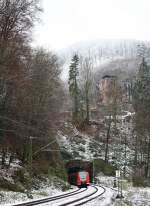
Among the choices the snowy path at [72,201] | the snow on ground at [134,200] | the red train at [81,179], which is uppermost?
the snowy path at [72,201]

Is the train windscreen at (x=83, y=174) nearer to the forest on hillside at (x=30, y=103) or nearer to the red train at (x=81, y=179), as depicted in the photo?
the red train at (x=81, y=179)

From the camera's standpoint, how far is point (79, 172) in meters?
45.1

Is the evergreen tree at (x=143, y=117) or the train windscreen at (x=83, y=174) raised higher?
the evergreen tree at (x=143, y=117)

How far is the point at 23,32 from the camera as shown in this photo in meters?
24.0

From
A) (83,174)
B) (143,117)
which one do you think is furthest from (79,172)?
(143,117)

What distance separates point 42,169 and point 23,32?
745 inches

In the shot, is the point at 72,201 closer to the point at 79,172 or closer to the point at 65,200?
the point at 65,200

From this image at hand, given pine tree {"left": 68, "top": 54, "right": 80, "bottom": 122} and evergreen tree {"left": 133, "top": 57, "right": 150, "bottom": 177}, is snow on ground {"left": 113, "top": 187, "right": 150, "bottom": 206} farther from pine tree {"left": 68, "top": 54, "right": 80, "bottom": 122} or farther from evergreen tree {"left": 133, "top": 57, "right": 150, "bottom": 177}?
pine tree {"left": 68, "top": 54, "right": 80, "bottom": 122}

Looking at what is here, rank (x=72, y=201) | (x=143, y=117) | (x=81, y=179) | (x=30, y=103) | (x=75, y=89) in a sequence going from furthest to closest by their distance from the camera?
1. (x=75, y=89)
2. (x=143, y=117)
3. (x=81, y=179)
4. (x=30, y=103)
5. (x=72, y=201)

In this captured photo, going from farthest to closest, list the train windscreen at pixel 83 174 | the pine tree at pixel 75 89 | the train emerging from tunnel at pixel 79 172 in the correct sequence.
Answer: the pine tree at pixel 75 89, the train windscreen at pixel 83 174, the train emerging from tunnel at pixel 79 172

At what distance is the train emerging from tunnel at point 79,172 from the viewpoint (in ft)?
145

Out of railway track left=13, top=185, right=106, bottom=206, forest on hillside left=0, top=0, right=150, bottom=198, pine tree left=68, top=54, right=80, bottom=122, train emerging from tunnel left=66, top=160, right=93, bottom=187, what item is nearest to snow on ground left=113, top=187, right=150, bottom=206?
railway track left=13, top=185, right=106, bottom=206

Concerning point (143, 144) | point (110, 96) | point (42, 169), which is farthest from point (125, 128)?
point (42, 169)

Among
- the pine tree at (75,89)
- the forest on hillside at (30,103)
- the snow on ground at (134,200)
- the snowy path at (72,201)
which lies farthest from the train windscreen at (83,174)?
the pine tree at (75,89)
